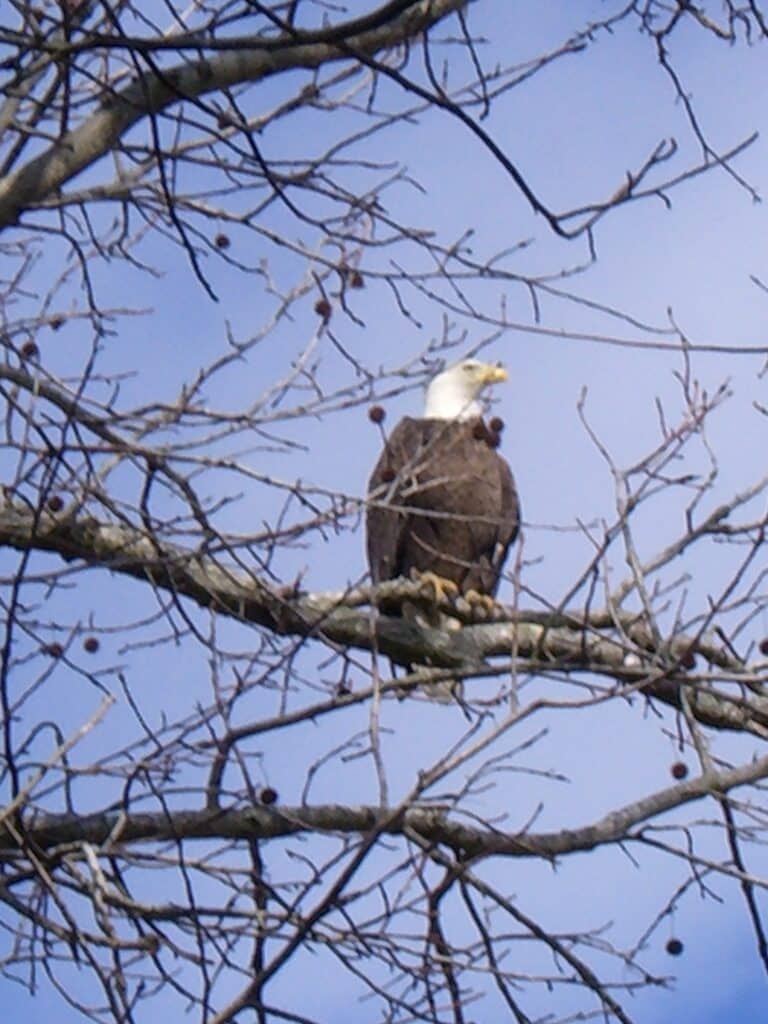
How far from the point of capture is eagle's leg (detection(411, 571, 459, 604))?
6.45 m

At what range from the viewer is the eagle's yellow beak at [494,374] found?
798 centimetres

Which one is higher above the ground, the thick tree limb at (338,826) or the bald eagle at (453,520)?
the bald eagle at (453,520)

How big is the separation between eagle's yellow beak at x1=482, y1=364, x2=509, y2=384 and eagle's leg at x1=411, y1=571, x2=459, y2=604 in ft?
3.99

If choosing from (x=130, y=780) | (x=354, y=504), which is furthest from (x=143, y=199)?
(x=130, y=780)

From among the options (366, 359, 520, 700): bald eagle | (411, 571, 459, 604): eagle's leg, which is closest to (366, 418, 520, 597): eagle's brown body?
(366, 359, 520, 700): bald eagle

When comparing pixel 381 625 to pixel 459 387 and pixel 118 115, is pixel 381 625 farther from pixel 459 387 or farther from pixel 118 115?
pixel 459 387

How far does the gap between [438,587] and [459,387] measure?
5.75 ft

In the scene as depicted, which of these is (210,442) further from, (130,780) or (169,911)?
(169,911)

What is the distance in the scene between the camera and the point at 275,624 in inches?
195

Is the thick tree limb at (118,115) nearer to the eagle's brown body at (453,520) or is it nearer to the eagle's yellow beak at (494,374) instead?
the eagle's brown body at (453,520)

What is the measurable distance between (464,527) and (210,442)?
3.31 metres

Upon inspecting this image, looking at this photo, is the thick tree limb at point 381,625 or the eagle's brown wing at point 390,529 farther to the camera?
the eagle's brown wing at point 390,529

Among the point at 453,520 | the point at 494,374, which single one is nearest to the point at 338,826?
the point at 453,520

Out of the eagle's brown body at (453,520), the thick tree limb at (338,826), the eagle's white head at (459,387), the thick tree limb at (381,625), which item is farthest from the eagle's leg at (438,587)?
the thick tree limb at (338,826)
